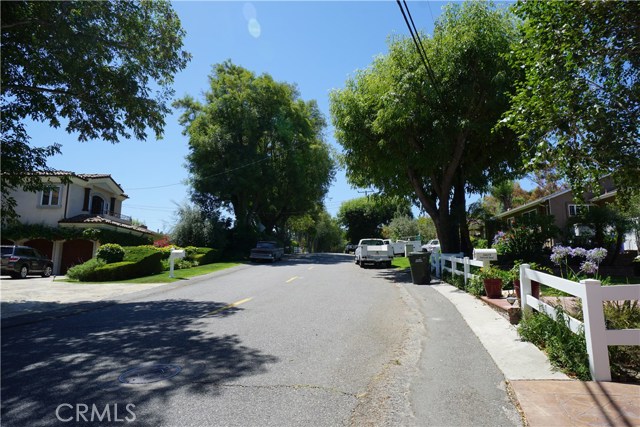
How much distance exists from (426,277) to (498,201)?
46.0m

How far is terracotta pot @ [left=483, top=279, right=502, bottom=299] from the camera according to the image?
995cm

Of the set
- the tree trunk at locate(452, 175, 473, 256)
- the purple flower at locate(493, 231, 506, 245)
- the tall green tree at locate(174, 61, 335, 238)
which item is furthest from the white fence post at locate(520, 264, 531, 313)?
the tall green tree at locate(174, 61, 335, 238)

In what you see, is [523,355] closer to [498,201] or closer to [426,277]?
[426,277]

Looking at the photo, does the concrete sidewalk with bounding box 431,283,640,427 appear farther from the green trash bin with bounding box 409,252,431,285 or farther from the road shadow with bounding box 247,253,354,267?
the road shadow with bounding box 247,253,354,267

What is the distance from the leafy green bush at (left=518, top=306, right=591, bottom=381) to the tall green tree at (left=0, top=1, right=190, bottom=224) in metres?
12.7

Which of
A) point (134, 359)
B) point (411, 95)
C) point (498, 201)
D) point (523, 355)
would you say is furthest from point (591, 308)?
point (498, 201)

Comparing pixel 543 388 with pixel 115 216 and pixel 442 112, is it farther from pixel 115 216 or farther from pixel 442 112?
pixel 115 216

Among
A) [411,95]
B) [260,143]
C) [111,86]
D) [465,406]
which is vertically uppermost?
[260,143]

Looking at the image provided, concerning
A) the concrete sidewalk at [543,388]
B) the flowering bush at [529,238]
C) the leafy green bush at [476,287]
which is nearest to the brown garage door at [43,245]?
the concrete sidewalk at [543,388]

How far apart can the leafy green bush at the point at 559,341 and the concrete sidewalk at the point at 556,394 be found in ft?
0.48

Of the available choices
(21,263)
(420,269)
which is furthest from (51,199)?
(420,269)

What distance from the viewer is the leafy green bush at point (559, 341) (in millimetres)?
4887

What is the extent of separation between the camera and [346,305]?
10.5 meters

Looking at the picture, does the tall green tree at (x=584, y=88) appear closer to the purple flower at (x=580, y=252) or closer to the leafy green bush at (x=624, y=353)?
the purple flower at (x=580, y=252)
